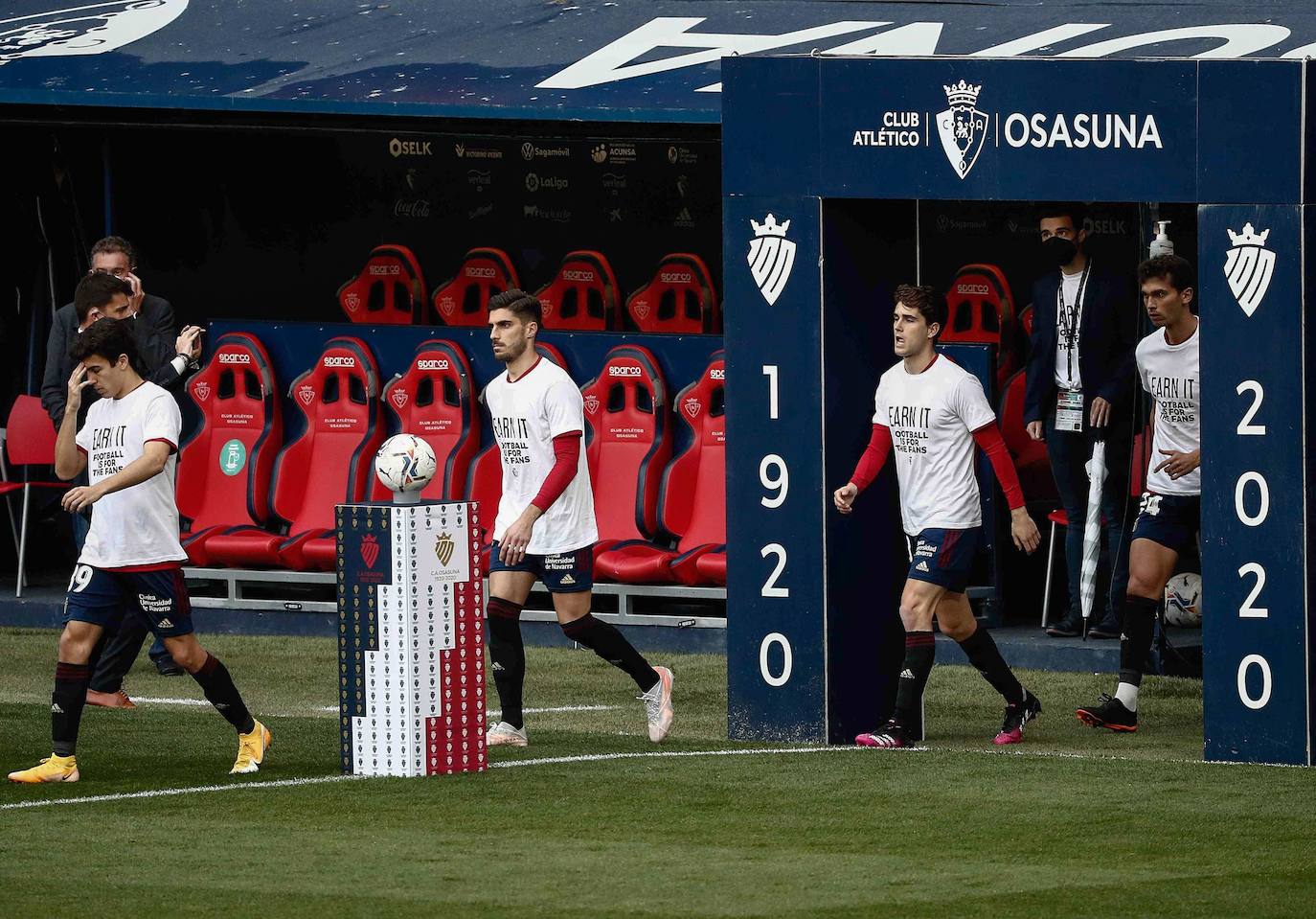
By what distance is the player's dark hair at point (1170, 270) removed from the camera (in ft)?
38.8

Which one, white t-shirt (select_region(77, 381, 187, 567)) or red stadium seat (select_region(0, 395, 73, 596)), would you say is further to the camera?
red stadium seat (select_region(0, 395, 73, 596))

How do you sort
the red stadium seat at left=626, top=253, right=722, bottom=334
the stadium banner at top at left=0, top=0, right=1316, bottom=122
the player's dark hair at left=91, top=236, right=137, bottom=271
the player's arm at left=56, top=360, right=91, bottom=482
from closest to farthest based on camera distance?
the player's arm at left=56, top=360, right=91, bottom=482 < the player's dark hair at left=91, top=236, right=137, bottom=271 < the stadium banner at top at left=0, top=0, right=1316, bottom=122 < the red stadium seat at left=626, top=253, right=722, bottom=334

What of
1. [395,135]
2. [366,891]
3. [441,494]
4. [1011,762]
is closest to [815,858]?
[366,891]

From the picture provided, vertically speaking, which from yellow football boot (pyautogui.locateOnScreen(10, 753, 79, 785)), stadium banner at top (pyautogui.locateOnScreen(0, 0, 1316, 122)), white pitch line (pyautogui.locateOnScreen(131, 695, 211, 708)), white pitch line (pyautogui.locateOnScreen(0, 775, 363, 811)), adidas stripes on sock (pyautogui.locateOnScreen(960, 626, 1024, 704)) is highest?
stadium banner at top (pyautogui.locateOnScreen(0, 0, 1316, 122))

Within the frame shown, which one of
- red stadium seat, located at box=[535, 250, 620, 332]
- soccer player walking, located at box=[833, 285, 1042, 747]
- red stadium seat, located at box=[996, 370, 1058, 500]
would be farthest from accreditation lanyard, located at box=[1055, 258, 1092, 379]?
red stadium seat, located at box=[535, 250, 620, 332]

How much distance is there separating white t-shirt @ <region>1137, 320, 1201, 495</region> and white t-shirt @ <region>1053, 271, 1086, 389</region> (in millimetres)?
1675

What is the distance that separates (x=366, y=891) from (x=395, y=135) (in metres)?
10.2

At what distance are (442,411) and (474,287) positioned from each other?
75.1 inches

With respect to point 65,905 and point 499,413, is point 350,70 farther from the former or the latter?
point 65,905

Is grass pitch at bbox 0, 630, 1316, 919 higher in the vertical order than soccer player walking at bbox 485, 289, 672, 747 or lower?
lower

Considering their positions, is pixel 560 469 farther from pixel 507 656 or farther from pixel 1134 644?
pixel 1134 644

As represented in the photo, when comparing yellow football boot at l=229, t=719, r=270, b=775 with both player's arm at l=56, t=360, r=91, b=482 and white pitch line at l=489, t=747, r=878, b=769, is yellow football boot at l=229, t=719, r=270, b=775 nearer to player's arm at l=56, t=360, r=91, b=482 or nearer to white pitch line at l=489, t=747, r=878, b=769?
white pitch line at l=489, t=747, r=878, b=769

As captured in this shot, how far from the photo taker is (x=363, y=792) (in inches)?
409

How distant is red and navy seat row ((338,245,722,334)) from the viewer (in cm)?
1694
